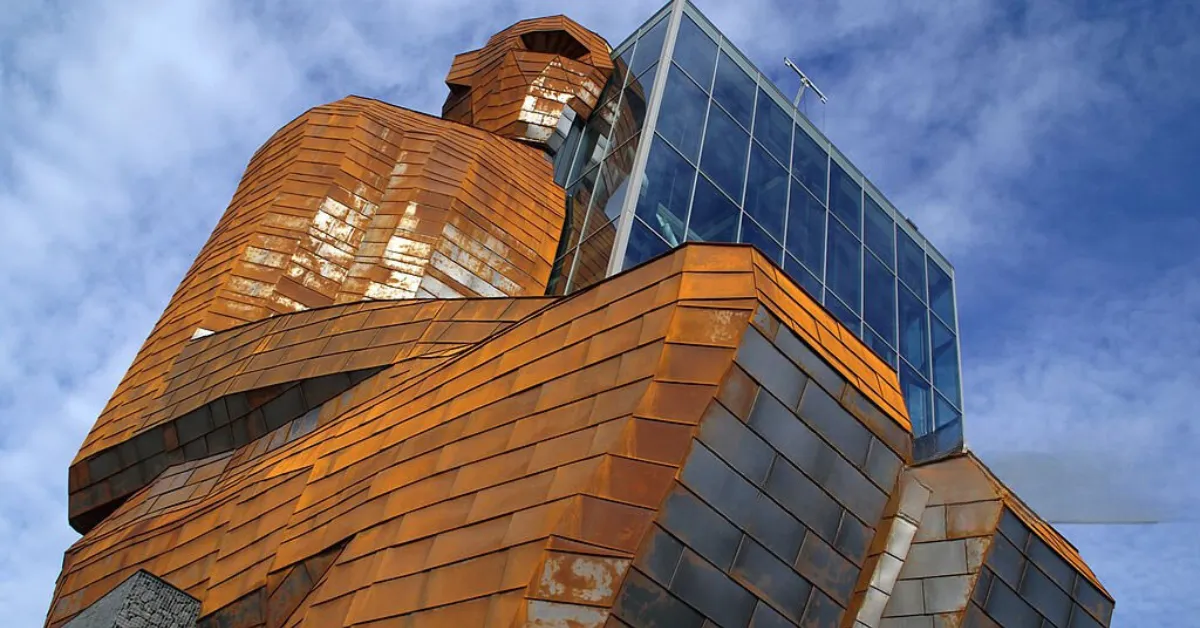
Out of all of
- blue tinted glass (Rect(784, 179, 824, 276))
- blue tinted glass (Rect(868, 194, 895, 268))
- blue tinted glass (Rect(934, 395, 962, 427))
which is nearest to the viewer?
blue tinted glass (Rect(784, 179, 824, 276))

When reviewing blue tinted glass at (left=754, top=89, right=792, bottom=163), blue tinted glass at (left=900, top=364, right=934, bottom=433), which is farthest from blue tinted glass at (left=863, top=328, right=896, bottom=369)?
blue tinted glass at (left=754, top=89, right=792, bottom=163)

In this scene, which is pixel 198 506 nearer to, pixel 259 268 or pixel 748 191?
pixel 259 268

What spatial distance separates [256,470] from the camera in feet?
70.7

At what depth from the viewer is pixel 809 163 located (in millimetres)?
31047

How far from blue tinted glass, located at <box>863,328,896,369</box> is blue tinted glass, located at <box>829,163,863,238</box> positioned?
2.86m

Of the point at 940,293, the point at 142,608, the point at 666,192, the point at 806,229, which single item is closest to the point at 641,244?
the point at 666,192

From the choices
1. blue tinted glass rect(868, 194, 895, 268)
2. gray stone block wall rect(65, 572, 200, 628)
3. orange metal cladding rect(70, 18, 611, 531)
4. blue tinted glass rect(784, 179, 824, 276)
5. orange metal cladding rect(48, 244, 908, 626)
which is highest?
blue tinted glass rect(868, 194, 895, 268)

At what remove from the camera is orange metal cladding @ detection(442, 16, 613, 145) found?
32188mm

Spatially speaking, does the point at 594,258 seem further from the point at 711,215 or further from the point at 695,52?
the point at 695,52

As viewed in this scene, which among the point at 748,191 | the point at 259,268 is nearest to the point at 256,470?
the point at 259,268

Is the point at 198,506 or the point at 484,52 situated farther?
the point at 484,52

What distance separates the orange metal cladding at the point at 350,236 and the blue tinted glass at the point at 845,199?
6.52 meters

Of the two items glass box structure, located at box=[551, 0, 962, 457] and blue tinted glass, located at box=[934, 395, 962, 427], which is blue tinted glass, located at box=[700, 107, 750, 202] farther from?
blue tinted glass, located at box=[934, 395, 962, 427]

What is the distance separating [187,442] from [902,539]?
1398cm
